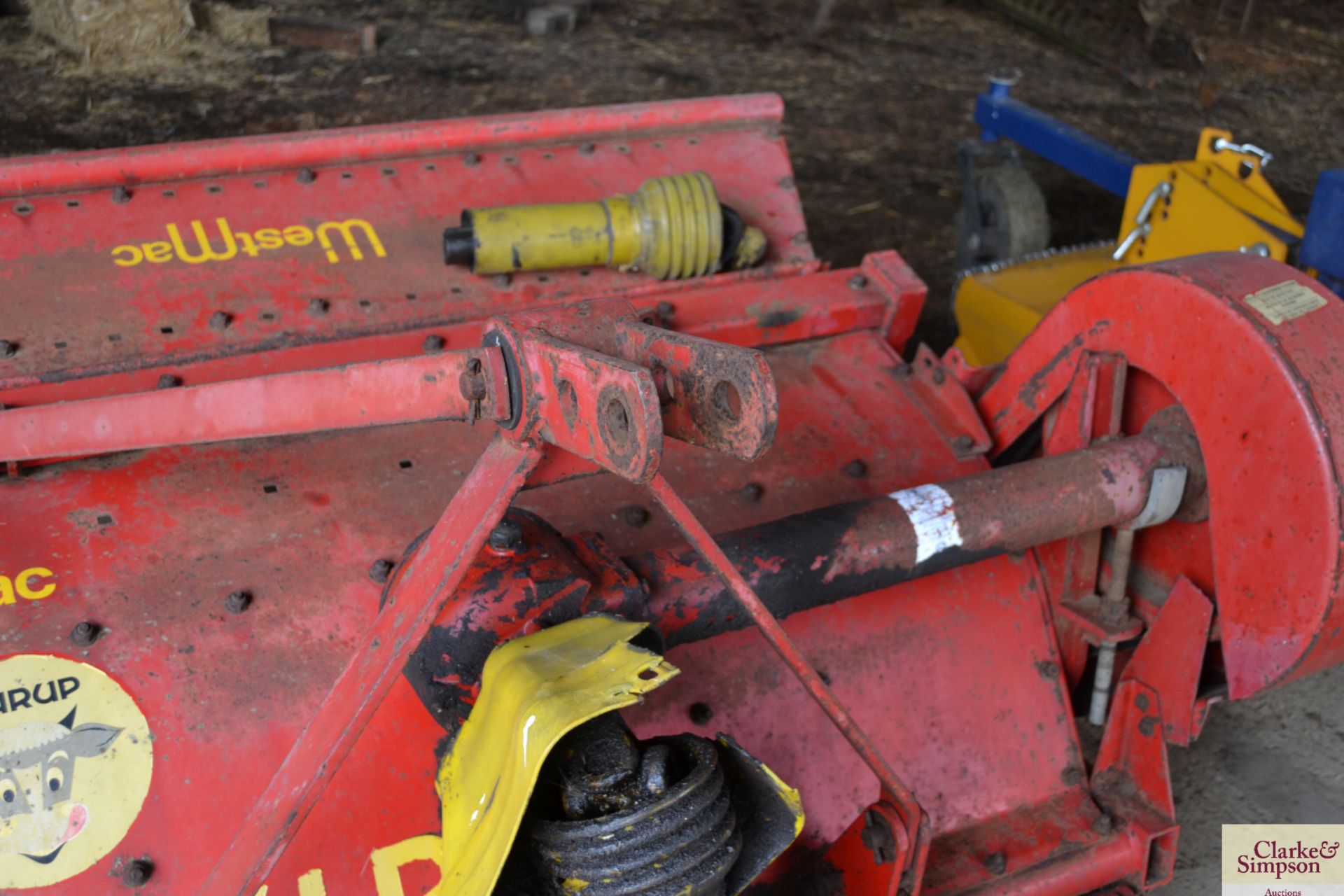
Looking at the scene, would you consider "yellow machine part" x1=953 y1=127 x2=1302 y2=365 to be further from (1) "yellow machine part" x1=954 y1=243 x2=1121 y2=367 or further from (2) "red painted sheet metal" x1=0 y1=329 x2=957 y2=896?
(2) "red painted sheet metal" x1=0 y1=329 x2=957 y2=896

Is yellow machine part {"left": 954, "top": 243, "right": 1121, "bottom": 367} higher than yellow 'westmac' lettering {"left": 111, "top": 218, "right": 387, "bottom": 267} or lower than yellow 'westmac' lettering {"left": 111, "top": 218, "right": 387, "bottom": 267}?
lower

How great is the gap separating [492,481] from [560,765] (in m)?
0.33

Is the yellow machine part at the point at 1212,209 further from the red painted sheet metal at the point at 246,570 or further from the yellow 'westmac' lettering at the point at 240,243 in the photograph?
the yellow 'westmac' lettering at the point at 240,243

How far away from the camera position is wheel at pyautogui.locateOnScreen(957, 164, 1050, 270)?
13.1 feet

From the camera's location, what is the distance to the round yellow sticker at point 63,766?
61.8 inches

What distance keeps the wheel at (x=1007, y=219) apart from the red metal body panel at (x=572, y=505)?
1.69 m

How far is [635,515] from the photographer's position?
6.48ft

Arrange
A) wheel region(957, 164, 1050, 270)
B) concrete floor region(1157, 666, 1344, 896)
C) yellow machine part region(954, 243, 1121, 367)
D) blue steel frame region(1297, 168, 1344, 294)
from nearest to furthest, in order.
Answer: concrete floor region(1157, 666, 1344, 896) → blue steel frame region(1297, 168, 1344, 294) → yellow machine part region(954, 243, 1121, 367) → wheel region(957, 164, 1050, 270)

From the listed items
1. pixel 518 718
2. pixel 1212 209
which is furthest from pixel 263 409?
pixel 1212 209

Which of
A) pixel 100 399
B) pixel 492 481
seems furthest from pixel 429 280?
pixel 492 481

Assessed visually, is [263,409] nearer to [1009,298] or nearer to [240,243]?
[240,243]

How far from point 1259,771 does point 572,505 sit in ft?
5.48

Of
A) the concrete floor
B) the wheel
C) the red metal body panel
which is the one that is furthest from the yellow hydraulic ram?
the wheel

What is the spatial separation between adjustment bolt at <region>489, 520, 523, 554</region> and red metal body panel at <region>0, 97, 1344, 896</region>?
1 cm
